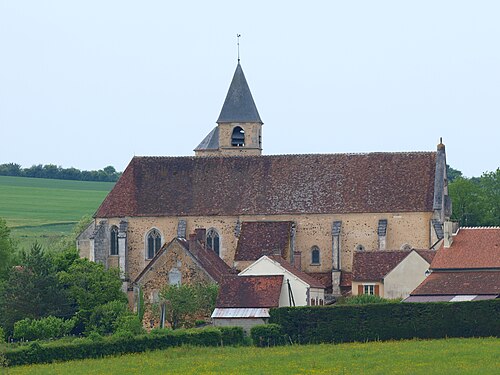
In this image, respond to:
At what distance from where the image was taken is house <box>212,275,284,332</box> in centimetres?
6456

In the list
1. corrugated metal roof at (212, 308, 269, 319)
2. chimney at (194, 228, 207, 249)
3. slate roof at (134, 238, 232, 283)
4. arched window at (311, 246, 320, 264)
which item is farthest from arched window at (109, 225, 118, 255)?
corrugated metal roof at (212, 308, 269, 319)

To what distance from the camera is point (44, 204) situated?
12475cm

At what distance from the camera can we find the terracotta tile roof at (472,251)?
64.8 meters

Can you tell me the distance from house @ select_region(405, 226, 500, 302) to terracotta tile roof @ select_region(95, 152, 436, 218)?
744 centimetres

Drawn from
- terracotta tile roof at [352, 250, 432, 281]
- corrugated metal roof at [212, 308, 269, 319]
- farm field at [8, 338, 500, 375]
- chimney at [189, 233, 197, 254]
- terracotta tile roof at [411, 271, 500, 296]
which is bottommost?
farm field at [8, 338, 500, 375]

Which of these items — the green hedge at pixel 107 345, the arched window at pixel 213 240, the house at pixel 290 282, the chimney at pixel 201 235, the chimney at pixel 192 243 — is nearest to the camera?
the green hedge at pixel 107 345

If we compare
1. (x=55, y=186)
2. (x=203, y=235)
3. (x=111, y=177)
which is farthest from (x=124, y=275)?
(x=111, y=177)

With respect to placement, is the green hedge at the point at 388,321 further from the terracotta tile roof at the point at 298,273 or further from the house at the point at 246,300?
the terracotta tile roof at the point at 298,273

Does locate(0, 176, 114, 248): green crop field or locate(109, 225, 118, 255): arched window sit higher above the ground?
locate(0, 176, 114, 248): green crop field

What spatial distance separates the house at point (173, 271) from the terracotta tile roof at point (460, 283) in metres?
10.5

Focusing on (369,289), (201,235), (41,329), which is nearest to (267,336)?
(41,329)

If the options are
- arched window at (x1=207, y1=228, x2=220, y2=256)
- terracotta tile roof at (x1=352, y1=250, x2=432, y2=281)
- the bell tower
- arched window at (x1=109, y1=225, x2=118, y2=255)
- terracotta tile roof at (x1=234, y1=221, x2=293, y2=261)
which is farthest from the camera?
the bell tower

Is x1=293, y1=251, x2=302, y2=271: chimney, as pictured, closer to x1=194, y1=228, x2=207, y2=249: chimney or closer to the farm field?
x1=194, y1=228, x2=207, y2=249: chimney

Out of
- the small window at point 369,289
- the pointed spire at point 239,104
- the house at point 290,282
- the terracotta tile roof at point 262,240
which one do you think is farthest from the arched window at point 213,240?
the pointed spire at point 239,104
